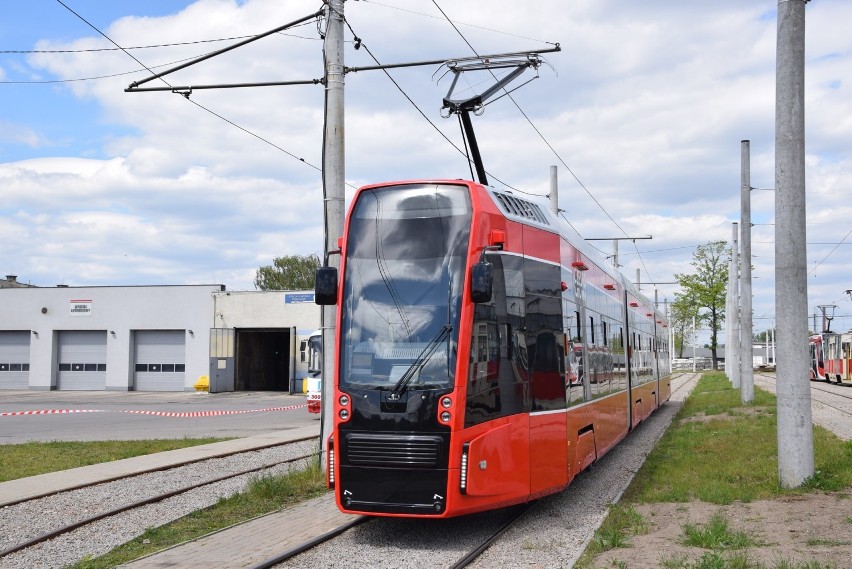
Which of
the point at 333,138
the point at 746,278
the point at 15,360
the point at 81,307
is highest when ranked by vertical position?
the point at 333,138

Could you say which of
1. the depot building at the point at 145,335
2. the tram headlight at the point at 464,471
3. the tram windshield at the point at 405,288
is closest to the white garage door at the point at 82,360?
the depot building at the point at 145,335

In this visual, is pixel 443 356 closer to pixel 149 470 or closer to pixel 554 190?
pixel 149 470

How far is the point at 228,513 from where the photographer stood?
10.8 m

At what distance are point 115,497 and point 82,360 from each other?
145 feet

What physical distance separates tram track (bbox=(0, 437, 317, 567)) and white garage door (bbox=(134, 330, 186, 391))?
36055 mm

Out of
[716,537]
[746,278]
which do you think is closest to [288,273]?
[746,278]

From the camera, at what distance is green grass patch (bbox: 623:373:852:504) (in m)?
10.9

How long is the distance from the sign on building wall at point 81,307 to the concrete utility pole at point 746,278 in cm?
3772

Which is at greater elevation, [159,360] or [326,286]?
[326,286]

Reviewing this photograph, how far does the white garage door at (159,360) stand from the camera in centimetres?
5222

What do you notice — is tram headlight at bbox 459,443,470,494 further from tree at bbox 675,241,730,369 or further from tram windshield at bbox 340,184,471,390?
tree at bbox 675,241,730,369

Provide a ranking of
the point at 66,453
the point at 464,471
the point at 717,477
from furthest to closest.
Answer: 1. the point at 66,453
2. the point at 717,477
3. the point at 464,471

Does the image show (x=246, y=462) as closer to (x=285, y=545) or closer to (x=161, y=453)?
(x=161, y=453)

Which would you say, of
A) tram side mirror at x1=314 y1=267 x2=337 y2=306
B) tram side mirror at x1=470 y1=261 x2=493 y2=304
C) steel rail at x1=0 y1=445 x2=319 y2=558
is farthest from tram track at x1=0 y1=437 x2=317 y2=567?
tram side mirror at x1=470 y1=261 x2=493 y2=304
